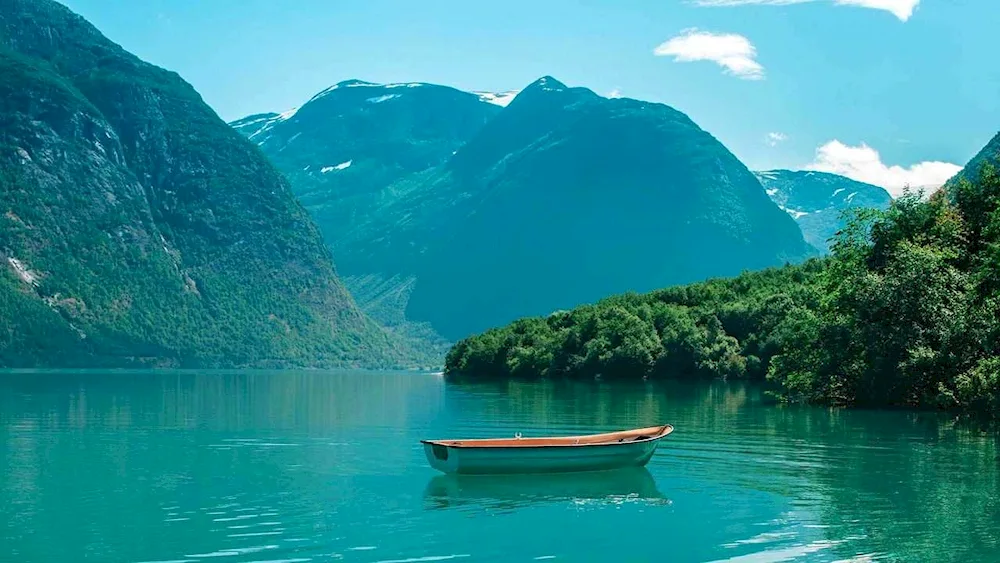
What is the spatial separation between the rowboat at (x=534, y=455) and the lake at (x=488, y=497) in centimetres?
61

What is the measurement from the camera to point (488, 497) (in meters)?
43.7

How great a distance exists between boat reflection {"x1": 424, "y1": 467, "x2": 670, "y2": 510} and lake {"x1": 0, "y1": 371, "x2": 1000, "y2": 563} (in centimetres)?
13

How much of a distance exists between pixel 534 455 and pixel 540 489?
9.15ft

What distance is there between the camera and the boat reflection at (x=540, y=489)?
4281cm

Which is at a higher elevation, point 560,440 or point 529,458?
point 560,440

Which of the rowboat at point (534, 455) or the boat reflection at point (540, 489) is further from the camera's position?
the rowboat at point (534, 455)

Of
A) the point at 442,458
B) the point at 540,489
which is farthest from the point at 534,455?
the point at 442,458

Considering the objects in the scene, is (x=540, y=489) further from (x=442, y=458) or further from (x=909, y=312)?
(x=909, y=312)

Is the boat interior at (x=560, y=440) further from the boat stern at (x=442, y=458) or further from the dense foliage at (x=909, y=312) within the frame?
the dense foliage at (x=909, y=312)

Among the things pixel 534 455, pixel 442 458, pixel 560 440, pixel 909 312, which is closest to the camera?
pixel 442 458

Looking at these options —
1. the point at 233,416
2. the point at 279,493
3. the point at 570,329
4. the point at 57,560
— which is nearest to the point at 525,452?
the point at 279,493

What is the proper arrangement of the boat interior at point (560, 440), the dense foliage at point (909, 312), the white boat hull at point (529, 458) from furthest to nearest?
the dense foliage at point (909, 312), the boat interior at point (560, 440), the white boat hull at point (529, 458)

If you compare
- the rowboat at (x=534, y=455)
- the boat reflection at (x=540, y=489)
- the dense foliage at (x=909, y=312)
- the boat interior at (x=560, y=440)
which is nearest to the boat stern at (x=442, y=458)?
the rowboat at (x=534, y=455)

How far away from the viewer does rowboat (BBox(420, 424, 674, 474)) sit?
1886 inches
